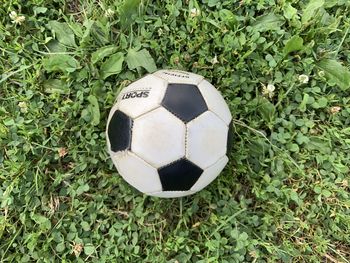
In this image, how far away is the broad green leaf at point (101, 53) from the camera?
291cm

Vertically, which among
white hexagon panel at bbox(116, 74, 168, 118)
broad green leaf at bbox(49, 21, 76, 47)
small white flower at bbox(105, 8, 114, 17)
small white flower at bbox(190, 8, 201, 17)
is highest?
small white flower at bbox(190, 8, 201, 17)

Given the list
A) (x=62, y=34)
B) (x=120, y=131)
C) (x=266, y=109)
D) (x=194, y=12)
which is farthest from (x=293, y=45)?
(x=62, y=34)

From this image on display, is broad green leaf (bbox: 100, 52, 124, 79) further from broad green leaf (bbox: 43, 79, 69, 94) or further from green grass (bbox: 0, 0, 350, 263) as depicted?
broad green leaf (bbox: 43, 79, 69, 94)

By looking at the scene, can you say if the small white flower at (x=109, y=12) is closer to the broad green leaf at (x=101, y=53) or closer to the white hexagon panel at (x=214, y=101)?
A: the broad green leaf at (x=101, y=53)

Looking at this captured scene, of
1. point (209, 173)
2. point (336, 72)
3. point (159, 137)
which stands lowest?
point (209, 173)

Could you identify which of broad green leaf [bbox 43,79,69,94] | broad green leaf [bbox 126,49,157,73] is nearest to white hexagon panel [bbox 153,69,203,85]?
broad green leaf [bbox 126,49,157,73]

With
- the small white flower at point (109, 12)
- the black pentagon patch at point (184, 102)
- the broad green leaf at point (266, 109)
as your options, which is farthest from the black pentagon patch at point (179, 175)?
the small white flower at point (109, 12)

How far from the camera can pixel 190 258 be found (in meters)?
2.84

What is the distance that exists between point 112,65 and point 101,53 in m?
0.09

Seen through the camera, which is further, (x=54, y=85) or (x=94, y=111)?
(x=54, y=85)

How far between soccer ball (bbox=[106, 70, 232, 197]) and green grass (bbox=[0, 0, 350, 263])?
443 mm

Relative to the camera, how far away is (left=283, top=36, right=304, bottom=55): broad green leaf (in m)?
2.97

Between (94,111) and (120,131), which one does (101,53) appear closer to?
(94,111)

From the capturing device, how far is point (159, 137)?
2324mm
